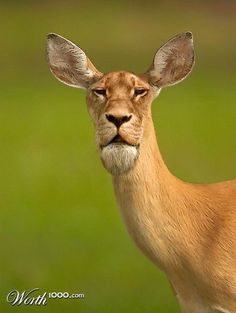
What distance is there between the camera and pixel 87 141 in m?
2.99

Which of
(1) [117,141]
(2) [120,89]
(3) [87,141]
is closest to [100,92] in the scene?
(2) [120,89]

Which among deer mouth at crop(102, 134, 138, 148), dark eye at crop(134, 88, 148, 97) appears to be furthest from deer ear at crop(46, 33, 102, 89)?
deer mouth at crop(102, 134, 138, 148)

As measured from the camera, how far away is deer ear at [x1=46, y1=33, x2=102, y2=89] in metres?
2.43

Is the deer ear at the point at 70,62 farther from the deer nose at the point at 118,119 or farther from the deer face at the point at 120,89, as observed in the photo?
the deer nose at the point at 118,119

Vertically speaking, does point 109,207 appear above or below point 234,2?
below

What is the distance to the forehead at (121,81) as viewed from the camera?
2344 millimetres

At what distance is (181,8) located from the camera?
309cm

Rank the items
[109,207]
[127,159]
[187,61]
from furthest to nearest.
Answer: [109,207], [187,61], [127,159]

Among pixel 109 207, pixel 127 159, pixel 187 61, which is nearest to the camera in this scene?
pixel 127 159

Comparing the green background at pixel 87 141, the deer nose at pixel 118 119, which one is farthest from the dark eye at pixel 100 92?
the green background at pixel 87 141

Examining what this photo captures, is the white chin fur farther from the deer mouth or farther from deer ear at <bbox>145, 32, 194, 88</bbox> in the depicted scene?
deer ear at <bbox>145, 32, 194, 88</bbox>

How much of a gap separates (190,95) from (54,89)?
1.25 feet

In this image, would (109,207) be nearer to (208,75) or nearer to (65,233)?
(65,233)

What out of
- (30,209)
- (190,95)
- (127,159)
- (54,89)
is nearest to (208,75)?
(190,95)
